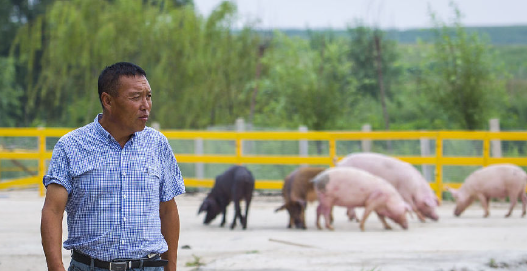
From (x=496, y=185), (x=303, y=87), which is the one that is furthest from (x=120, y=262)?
(x=303, y=87)

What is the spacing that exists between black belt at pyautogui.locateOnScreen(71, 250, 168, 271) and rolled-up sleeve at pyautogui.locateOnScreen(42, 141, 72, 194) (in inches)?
10.2

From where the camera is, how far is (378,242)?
7.62 metres

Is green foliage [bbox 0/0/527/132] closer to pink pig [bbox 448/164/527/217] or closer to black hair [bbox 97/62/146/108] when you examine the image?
pink pig [bbox 448/164/527/217]

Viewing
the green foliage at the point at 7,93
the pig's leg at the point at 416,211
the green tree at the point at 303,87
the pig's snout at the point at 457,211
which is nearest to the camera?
the pig's leg at the point at 416,211

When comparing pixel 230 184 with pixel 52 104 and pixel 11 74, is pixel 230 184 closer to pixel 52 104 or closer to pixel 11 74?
pixel 52 104

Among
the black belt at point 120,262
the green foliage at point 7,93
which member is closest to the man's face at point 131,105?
the black belt at point 120,262

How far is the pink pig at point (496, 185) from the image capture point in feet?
32.9

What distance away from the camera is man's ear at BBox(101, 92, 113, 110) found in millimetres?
2820

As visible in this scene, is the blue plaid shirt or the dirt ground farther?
the dirt ground

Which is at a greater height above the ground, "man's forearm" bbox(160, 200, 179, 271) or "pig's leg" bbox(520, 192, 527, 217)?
"man's forearm" bbox(160, 200, 179, 271)

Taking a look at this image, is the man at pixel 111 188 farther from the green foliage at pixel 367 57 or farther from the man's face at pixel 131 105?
the green foliage at pixel 367 57

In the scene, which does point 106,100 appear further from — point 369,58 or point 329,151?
point 369,58

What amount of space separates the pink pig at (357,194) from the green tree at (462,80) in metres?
7.46

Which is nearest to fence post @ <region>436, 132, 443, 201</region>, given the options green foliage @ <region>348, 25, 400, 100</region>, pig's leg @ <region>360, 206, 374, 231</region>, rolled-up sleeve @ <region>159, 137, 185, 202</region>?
pig's leg @ <region>360, 206, 374, 231</region>
